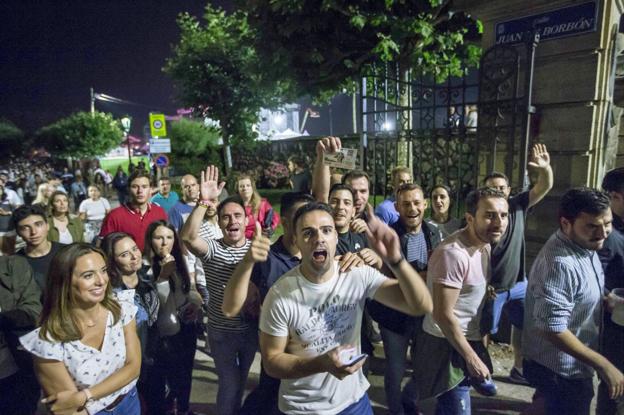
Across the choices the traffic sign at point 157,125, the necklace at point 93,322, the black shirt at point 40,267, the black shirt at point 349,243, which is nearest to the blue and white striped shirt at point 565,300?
the black shirt at point 349,243

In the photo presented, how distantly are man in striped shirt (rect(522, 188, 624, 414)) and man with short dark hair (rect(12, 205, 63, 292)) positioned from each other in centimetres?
360

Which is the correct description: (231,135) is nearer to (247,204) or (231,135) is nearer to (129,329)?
(247,204)

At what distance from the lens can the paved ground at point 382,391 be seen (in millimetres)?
3418

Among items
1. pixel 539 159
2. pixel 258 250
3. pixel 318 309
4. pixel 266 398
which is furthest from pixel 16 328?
pixel 539 159

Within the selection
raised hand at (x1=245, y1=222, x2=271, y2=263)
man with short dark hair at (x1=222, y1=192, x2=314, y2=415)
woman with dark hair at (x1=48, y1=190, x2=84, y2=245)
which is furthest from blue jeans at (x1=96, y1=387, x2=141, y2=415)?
woman with dark hair at (x1=48, y1=190, x2=84, y2=245)

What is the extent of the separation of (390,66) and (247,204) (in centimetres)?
727

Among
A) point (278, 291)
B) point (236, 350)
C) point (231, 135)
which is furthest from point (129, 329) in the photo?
point (231, 135)

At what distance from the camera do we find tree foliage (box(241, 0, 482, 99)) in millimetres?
8281

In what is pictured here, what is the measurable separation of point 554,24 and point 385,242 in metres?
3.62

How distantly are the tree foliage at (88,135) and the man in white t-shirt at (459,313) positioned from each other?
43021 mm

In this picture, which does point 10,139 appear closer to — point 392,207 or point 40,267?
point 40,267

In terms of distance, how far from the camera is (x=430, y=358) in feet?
8.83

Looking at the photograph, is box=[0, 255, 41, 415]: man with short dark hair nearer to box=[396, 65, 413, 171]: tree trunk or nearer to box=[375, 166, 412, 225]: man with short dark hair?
box=[375, 166, 412, 225]: man with short dark hair

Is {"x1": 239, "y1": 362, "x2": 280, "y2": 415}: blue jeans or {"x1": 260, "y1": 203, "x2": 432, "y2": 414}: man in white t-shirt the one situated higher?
{"x1": 260, "y1": 203, "x2": 432, "y2": 414}: man in white t-shirt
